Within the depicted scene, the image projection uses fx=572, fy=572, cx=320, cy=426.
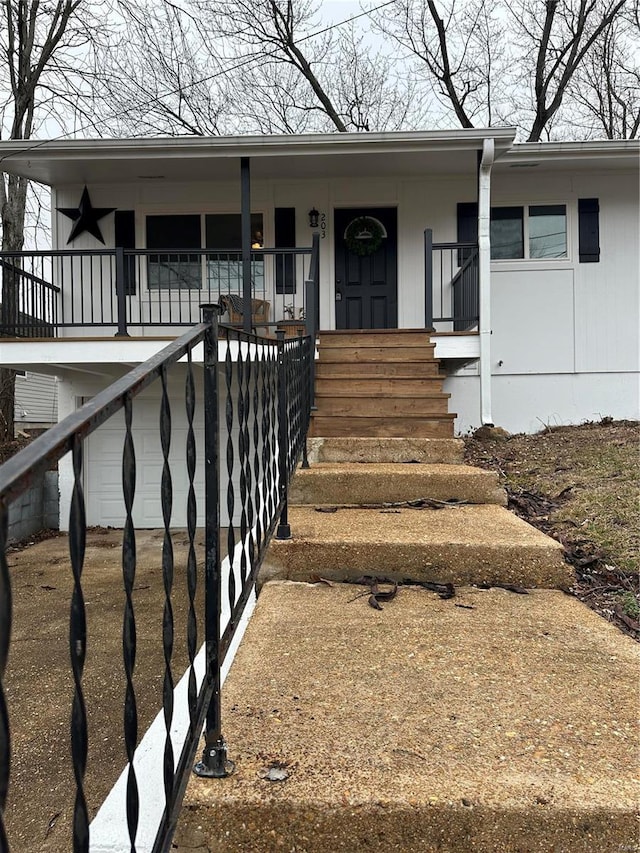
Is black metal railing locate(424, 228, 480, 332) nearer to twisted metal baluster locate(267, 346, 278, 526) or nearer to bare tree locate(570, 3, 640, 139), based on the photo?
twisted metal baluster locate(267, 346, 278, 526)

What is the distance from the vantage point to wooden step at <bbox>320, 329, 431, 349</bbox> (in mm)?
6285

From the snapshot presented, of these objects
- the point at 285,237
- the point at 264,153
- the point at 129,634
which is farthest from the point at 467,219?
the point at 129,634

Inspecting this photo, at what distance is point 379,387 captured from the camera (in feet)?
17.7

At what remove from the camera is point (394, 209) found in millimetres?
8195

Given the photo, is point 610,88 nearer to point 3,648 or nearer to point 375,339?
point 375,339

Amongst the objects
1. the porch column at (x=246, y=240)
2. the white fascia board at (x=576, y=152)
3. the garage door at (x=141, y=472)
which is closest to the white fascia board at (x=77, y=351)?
the porch column at (x=246, y=240)

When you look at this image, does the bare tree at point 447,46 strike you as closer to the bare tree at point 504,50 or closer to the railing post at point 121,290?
the bare tree at point 504,50

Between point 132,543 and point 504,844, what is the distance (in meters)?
1.00

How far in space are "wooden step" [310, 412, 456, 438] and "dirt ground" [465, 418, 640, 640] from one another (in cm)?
67

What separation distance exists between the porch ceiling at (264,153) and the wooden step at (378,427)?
363cm

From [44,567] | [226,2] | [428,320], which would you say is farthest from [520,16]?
[44,567]

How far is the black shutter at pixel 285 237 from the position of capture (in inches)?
321

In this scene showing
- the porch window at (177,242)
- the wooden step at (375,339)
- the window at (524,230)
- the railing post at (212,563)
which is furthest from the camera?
the porch window at (177,242)

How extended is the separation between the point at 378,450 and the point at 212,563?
2.85 metres
